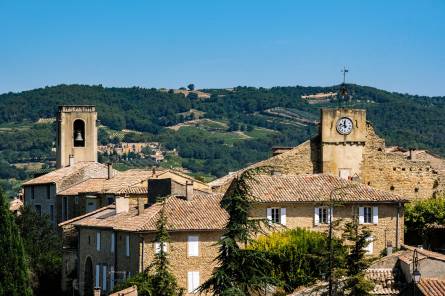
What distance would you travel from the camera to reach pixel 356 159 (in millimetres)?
63750

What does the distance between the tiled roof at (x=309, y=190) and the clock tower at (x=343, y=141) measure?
176 inches

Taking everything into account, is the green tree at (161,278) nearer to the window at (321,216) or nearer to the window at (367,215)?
the window at (321,216)

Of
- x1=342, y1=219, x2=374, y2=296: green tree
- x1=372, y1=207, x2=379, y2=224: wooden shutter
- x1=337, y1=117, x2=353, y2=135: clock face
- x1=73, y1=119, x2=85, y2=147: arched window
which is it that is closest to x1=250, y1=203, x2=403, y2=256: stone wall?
x1=372, y1=207, x2=379, y2=224: wooden shutter

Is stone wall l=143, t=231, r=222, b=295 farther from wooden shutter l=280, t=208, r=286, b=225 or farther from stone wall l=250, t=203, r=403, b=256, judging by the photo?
wooden shutter l=280, t=208, r=286, b=225

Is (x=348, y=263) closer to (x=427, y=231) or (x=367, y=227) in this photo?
(x=367, y=227)

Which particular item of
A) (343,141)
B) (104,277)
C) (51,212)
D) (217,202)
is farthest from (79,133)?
(217,202)

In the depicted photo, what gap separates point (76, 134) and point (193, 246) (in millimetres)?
41379

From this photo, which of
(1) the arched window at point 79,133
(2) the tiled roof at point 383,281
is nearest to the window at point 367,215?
(2) the tiled roof at point 383,281

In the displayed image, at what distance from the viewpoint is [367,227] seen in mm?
55531

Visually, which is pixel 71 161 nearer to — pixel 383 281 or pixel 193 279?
pixel 193 279

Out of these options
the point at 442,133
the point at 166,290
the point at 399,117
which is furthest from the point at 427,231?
the point at 399,117

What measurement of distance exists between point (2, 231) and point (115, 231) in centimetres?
628

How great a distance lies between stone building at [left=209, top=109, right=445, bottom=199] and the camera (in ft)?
208

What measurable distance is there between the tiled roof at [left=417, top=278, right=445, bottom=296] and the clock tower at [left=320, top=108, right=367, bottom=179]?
1867cm
